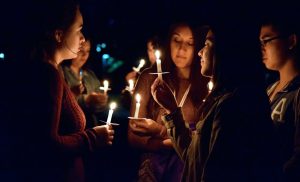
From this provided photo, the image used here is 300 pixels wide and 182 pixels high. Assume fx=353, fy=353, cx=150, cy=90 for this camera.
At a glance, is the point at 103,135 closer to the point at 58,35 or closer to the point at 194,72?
the point at 58,35

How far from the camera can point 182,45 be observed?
4309mm

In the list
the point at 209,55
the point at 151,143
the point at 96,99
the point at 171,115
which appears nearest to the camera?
the point at 209,55

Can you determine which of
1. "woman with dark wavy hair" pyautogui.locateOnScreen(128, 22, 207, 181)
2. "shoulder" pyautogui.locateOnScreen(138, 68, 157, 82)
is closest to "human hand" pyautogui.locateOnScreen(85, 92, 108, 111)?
"woman with dark wavy hair" pyautogui.locateOnScreen(128, 22, 207, 181)

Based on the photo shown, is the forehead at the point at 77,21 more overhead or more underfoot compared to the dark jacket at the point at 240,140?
more overhead

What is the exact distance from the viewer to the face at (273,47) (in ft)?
11.7

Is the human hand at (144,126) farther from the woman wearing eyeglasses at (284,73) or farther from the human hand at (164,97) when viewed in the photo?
the woman wearing eyeglasses at (284,73)

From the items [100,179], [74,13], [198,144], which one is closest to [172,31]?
[74,13]

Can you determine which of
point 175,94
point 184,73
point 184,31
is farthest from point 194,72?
point 184,31

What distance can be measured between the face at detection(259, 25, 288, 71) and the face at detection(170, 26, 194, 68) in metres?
0.95

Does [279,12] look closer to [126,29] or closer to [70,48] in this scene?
[70,48]

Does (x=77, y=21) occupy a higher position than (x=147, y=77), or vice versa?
(x=77, y=21)

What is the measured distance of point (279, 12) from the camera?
3637mm

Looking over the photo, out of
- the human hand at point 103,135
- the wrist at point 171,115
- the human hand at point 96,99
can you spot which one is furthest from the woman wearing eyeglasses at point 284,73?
the human hand at point 96,99

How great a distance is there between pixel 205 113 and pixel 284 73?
127 cm
